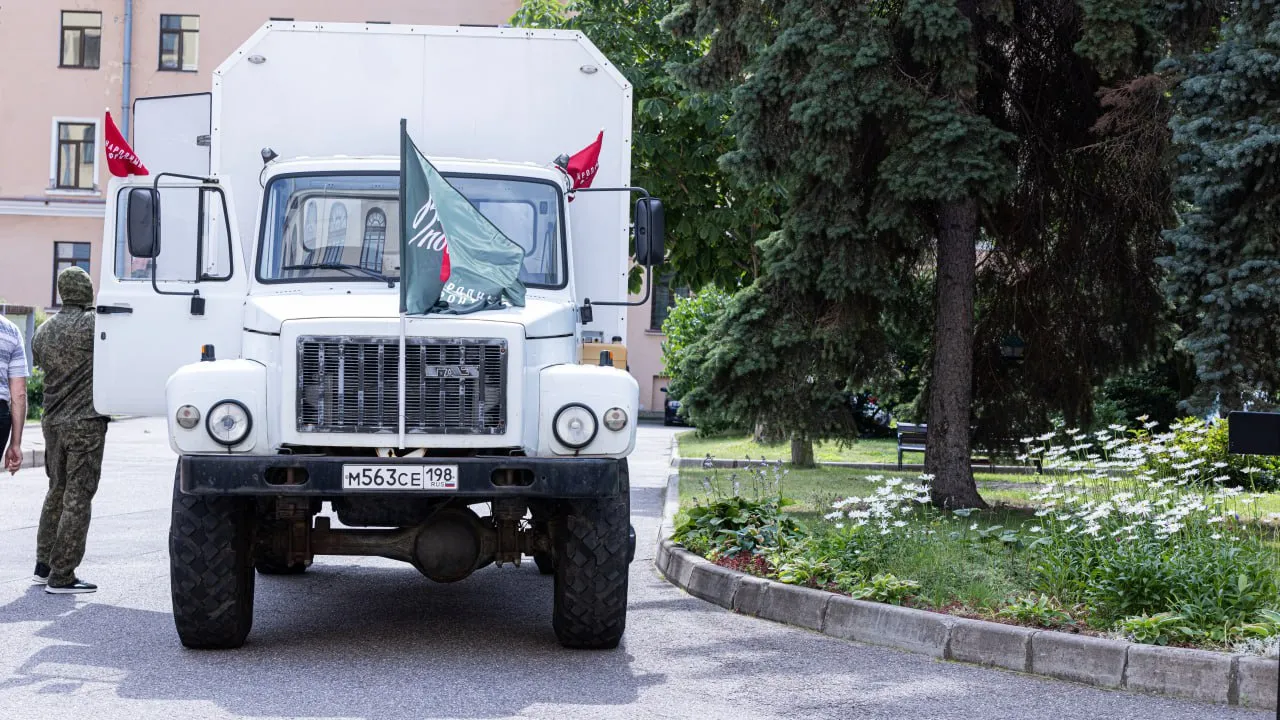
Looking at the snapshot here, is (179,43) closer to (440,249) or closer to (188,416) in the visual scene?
(440,249)

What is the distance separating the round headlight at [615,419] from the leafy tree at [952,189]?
570cm

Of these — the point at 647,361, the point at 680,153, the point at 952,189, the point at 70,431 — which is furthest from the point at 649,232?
the point at 647,361

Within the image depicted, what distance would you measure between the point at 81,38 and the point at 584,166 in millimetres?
41717

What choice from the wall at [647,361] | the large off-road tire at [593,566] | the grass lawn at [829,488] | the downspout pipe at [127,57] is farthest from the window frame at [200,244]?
the downspout pipe at [127,57]

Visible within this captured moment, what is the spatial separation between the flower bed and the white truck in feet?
6.39

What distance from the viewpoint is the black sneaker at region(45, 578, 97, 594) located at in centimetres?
970

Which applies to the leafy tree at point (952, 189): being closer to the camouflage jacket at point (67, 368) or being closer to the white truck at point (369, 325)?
the white truck at point (369, 325)

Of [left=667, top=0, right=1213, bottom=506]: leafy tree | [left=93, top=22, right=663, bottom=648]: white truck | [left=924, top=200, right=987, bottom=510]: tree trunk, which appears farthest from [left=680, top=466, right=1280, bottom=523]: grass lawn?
[left=93, top=22, right=663, bottom=648]: white truck

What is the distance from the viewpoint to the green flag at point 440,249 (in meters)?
7.83

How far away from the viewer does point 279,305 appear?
8.13 m

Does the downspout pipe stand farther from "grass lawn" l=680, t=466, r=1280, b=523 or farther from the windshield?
the windshield

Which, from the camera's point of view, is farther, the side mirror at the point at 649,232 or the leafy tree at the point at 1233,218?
the leafy tree at the point at 1233,218

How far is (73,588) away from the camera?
32.0ft

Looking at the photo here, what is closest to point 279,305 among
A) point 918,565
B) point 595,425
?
point 595,425
